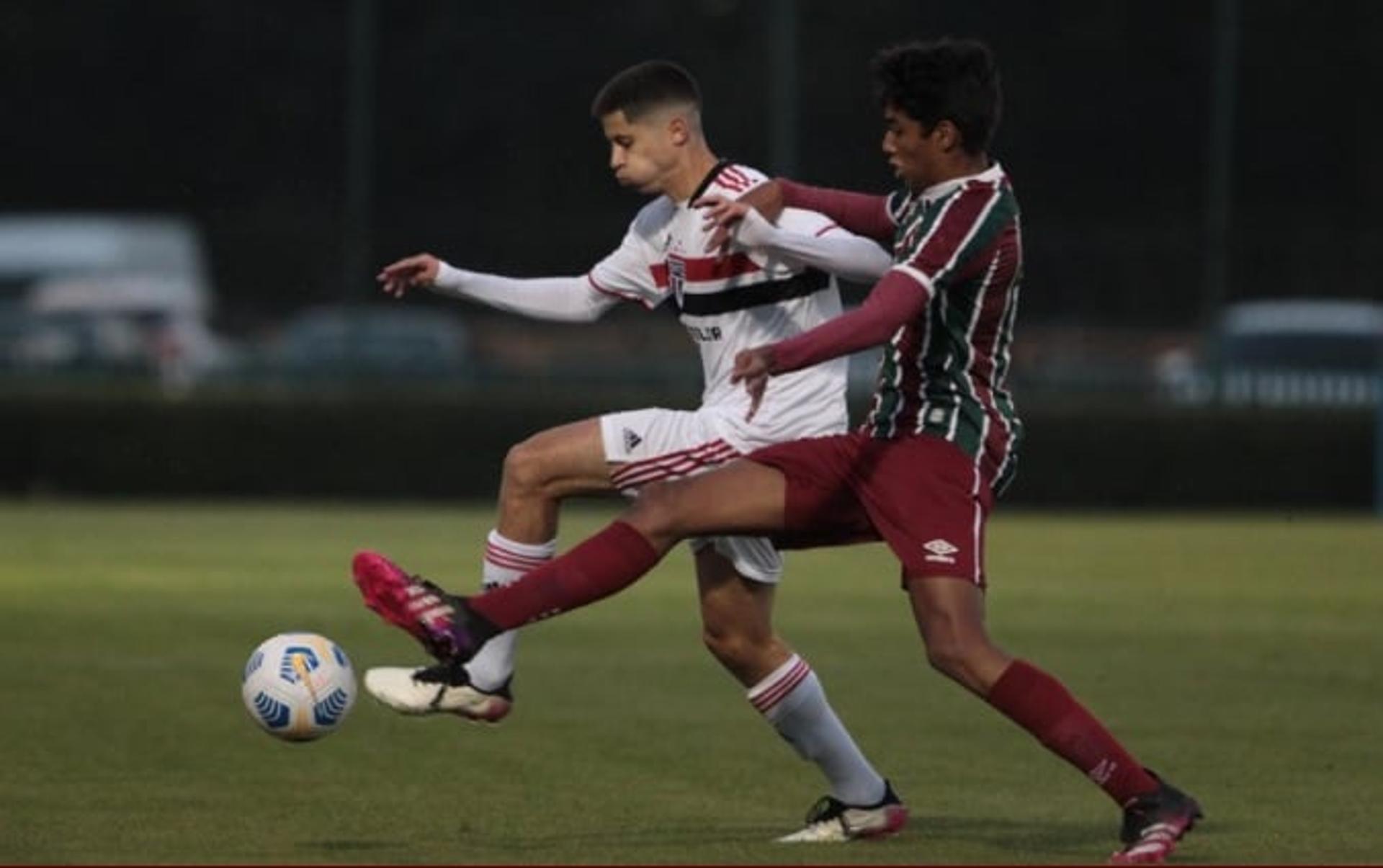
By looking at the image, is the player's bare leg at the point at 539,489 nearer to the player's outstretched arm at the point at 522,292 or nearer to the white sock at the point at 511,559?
the white sock at the point at 511,559

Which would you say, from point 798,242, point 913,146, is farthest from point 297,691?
point 913,146

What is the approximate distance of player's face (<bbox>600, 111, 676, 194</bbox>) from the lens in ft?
28.7

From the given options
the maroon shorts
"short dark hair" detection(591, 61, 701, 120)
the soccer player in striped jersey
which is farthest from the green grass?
"short dark hair" detection(591, 61, 701, 120)

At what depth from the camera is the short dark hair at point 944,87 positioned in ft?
26.9

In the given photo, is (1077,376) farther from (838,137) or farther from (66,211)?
(66,211)

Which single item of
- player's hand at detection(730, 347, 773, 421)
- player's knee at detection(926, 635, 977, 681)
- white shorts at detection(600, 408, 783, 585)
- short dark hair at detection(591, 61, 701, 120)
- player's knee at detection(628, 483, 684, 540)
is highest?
short dark hair at detection(591, 61, 701, 120)

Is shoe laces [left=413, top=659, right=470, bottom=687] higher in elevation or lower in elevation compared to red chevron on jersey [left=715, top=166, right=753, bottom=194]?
lower

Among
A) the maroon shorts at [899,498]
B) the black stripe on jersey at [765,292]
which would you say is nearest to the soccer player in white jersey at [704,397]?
the black stripe on jersey at [765,292]

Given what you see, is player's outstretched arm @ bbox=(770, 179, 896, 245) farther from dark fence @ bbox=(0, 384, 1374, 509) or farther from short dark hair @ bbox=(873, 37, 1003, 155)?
dark fence @ bbox=(0, 384, 1374, 509)

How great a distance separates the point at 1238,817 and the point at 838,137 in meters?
23.6

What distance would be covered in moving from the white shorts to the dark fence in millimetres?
20054

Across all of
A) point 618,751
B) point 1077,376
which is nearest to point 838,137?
point 1077,376

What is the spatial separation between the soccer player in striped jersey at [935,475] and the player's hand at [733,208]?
1 centimetres

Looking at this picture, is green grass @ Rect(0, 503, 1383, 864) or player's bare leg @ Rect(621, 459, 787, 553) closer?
player's bare leg @ Rect(621, 459, 787, 553)
